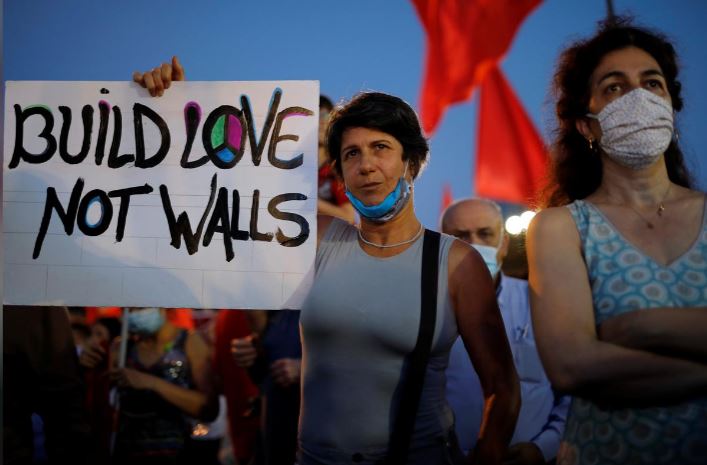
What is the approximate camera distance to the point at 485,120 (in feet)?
43.9

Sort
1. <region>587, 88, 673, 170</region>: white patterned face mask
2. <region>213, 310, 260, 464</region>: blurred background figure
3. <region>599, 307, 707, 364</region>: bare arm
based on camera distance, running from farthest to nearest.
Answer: <region>213, 310, 260, 464</region>: blurred background figure < <region>587, 88, 673, 170</region>: white patterned face mask < <region>599, 307, 707, 364</region>: bare arm

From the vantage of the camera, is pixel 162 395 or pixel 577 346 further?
pixel 162 395

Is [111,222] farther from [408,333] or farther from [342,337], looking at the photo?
[408,333]

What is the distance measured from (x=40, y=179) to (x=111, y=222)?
30 cm

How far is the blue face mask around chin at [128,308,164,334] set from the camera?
Result: 16.6ft

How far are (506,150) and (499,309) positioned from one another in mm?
11044

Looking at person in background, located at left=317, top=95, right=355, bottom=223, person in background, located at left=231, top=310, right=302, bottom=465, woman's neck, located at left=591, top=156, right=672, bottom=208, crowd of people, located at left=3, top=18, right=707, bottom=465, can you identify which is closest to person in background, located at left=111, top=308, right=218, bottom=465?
person in background, located at left=231, top=310, right=302, bottom=465

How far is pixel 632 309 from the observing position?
1.79 metres

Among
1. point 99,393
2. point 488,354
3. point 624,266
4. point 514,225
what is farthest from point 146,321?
point 624,266

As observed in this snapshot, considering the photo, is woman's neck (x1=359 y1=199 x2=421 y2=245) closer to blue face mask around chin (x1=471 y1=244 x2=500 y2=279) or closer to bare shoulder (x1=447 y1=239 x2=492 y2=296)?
bare shoulder (x1=447 y1=239 x2=492 y2=296)

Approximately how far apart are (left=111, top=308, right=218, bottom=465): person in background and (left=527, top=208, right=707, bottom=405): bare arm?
316cm

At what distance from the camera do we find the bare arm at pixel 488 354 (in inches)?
85.2

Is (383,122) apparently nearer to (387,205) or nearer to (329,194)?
(387,205)

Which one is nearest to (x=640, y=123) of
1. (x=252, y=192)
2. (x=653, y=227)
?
(x=653, y=227)
